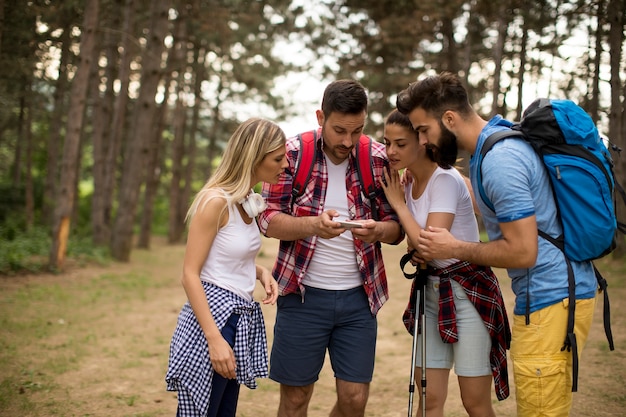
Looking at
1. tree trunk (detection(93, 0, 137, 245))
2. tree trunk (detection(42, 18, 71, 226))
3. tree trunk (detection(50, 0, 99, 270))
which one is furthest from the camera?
tree trunk (detection(42, 18, 71, 226))

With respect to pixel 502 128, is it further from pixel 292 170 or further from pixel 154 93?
pixel 154 93

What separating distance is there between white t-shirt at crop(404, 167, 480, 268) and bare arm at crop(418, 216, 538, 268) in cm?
41

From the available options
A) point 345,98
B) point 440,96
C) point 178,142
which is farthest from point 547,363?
point 178,142

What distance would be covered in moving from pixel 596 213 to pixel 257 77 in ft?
84.2

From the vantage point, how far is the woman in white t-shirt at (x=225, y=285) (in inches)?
131

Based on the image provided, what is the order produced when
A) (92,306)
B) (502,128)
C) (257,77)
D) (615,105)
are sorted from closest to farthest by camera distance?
1. (502,128)
2. (92,306)
3. (615,105)
4. (257,77)

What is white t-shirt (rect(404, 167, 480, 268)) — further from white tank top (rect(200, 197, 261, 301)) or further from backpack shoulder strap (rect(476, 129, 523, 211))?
white tank top (rect(200, 197, 261, 301))

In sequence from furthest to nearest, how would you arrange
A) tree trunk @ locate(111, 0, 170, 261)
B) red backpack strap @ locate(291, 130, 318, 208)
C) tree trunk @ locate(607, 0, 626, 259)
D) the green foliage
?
tree trunk @ locate(111, 0, 170, 261) < the green foliage < tree trunk @ locate(607, 0, 626, 259) < red backpack strap @ locate(291, 130, 318, 208)

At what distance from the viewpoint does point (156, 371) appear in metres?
7.20

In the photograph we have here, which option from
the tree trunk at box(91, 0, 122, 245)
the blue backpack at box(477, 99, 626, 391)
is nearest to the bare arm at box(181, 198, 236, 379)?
the blue backpack at box(477, 99, 626, 391)

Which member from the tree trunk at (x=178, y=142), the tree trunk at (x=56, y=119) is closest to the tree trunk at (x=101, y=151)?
the tree trunk at (x=56, y=119)

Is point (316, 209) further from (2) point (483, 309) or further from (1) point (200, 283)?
(2) point (483, 309)

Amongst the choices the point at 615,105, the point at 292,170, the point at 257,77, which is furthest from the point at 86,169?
the point at 292,170

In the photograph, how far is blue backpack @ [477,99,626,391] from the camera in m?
2.97
